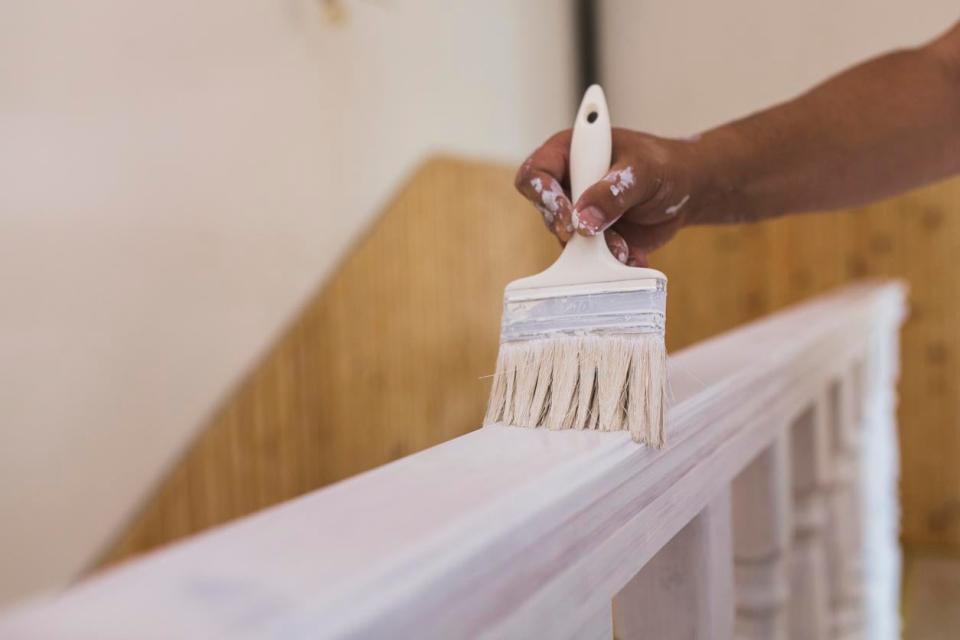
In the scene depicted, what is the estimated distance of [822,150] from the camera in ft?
2.24

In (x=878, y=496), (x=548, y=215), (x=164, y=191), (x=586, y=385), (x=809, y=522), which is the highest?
(x=164, y=191)

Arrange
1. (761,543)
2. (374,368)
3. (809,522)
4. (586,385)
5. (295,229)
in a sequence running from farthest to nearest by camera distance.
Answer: (374,368) → (295,229) → (809,522) → (761,543) → (586,385)

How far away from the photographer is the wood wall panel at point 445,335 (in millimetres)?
1638

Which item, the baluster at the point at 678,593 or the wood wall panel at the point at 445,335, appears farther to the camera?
the wood wall panel at the point at 445,335

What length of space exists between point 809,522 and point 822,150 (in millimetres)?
409

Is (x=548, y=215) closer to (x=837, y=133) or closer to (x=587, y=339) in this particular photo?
(x=587, y=339)

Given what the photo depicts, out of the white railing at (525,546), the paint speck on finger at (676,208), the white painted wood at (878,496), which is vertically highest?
the paint speck on finger at (676,208)

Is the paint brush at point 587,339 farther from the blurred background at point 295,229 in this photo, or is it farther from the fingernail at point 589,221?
the blurred background at point 295,229

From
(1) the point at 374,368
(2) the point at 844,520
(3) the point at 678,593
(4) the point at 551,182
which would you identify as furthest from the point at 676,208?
(1) the point at 374,368

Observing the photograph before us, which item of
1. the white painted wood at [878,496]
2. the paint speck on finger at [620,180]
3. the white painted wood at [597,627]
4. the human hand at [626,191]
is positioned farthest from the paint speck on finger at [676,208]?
the white painted wood at [878,496]

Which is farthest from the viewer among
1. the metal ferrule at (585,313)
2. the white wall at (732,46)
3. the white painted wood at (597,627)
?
the white wall at (732,46)

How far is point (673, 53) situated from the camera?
2.39 ft

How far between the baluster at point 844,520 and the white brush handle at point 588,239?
0.60 m

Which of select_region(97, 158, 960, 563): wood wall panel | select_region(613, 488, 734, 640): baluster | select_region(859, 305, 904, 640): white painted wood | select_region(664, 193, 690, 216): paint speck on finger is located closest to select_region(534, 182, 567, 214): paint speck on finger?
select_region(664, 193, 690, 216): paint speck on finger
